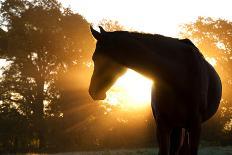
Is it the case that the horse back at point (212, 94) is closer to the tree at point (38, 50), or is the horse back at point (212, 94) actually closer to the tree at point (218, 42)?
the tree at point (38, 50)

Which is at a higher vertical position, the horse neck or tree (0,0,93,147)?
tree (0,0,93,147)

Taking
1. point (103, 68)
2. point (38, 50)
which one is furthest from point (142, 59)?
point (38, 50)

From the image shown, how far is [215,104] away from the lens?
833 cm

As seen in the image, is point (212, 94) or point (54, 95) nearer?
point (212, 94)

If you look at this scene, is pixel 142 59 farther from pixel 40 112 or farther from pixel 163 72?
pixel 40 112

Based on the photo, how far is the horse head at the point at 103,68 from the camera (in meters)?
6.69

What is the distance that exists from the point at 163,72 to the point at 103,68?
0.91m

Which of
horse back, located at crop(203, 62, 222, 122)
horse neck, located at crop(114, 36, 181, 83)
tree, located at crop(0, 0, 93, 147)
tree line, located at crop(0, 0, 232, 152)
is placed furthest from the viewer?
tree, located at crop(0, 0, 93, 147)

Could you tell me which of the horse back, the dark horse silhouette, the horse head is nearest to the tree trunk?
the horse back

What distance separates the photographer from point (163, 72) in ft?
22.6

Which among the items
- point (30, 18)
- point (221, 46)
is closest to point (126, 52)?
point (30, 18)

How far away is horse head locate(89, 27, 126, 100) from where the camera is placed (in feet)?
21.9

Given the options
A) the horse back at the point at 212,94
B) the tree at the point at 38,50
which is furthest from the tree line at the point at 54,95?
the horse back at the point at 212,94

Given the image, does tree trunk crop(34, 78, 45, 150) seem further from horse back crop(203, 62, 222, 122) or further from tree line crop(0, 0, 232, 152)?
horse back crop(203, 62, 222, 122)
